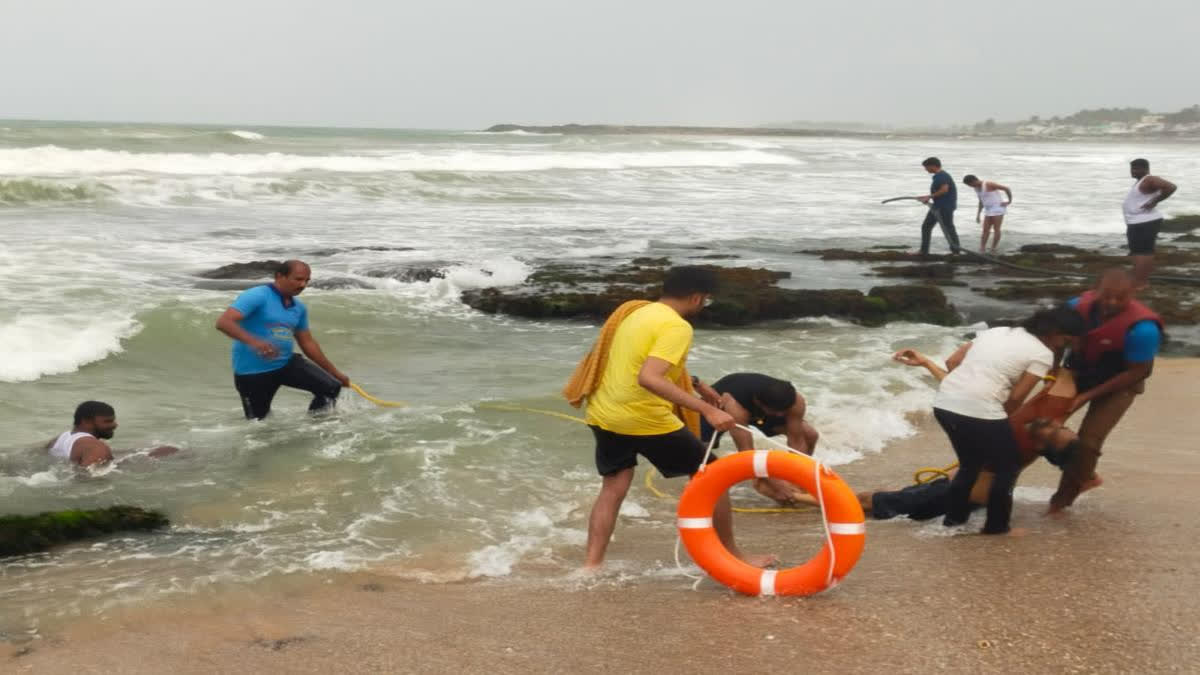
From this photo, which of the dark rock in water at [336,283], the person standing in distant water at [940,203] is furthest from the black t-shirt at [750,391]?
the person standing in distant water at [940,203]

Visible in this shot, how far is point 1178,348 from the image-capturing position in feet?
41.1

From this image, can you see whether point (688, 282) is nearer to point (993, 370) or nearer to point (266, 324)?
point (993, 370)

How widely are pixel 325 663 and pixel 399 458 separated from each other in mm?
3642

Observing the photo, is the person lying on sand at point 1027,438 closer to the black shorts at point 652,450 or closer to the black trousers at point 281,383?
the black shorts at point 652,450

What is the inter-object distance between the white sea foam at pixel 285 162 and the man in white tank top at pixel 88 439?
1127 inches

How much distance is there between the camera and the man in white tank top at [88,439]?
7590 mm

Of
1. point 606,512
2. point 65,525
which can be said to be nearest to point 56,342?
point 65,525

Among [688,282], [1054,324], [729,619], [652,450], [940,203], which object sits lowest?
[729,619]

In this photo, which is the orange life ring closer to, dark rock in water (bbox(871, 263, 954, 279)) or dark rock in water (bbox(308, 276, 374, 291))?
dark rock in water (bbox(308, 276, 374, 291))

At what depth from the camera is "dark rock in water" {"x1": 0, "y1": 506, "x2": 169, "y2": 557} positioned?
20.0 ft

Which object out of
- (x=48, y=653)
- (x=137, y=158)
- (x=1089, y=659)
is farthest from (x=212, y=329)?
(x=137, y=158)

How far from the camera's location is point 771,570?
17.6ft

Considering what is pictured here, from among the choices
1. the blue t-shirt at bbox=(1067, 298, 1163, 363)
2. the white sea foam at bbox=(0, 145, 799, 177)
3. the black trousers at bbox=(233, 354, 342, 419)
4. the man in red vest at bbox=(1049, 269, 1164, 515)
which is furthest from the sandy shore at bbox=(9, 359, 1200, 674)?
the white sea foam at bbox=(0, 145, 799, 177)

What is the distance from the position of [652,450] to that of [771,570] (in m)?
0.80
